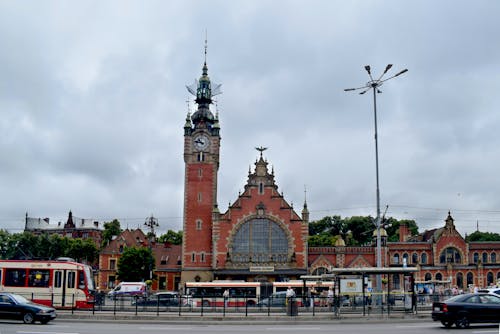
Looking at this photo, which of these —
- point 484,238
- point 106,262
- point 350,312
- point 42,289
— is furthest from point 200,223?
point 484,238

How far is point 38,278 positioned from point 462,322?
26.3 m

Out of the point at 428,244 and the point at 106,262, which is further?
the point at 106,262

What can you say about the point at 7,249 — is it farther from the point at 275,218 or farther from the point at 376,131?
the point at 376,131

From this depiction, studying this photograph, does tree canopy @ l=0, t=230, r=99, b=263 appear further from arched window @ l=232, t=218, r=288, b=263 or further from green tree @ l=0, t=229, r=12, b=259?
arched window @ l=232, t=218, r=288, b=263

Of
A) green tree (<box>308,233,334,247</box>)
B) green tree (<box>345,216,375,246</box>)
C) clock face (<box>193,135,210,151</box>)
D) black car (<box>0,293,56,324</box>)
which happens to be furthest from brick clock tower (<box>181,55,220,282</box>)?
green tree (<box>345,216,375,246</box>)

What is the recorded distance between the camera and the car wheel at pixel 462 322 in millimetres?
21969

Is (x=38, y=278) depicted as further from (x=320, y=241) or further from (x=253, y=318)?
(x=320, y=241)

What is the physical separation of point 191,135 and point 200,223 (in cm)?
1270

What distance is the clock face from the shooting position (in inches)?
2945

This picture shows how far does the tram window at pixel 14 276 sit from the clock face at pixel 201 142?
136ft

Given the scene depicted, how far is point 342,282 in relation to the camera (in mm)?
31391

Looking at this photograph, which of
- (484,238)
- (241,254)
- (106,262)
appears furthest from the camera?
(484,238)

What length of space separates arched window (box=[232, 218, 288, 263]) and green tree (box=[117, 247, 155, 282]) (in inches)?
500

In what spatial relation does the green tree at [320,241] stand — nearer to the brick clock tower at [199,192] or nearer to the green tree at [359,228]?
the green tree at [359,228]
